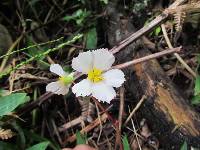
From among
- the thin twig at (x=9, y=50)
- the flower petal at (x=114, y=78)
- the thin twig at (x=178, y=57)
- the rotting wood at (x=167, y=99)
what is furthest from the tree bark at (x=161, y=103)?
the thin twig at (x=9, y=50)

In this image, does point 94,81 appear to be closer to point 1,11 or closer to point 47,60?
point 47,60

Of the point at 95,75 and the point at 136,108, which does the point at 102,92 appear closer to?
the point at 95,75

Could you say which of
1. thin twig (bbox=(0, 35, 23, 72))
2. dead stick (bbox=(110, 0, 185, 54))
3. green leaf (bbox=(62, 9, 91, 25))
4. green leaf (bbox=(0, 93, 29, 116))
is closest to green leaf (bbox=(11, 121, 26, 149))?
green leaf (bbox=(0, 93, 29, 116))

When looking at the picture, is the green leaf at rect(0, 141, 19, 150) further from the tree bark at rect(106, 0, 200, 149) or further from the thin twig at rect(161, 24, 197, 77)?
the thin twig at rect(161, 24, 197, 77)

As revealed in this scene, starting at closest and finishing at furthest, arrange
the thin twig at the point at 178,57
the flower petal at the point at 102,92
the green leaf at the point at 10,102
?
1. the flower petal at the point at 102,92
2. the green leaf at the point at 10,102
3. the thin twig at the point at 178,57

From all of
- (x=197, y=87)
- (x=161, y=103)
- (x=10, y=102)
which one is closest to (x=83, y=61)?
(x=10, y=102)

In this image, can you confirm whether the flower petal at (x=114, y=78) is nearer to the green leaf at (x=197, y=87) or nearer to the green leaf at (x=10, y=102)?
the green leaf at (x=10, y=102)
